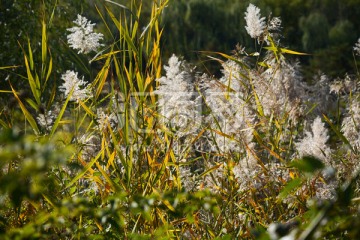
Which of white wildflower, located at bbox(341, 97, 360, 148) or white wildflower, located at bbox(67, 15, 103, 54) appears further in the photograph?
white wildflower, located at bbox(341, 97, 360, 148)

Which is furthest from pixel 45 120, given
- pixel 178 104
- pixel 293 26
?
pixel 293 26

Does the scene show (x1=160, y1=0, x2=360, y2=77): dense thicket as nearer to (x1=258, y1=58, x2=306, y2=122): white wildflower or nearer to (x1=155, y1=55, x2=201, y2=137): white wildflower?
(x1=258, y1=58, x2=306, y2=122): white wildflower

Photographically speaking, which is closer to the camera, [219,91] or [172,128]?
[172,128]

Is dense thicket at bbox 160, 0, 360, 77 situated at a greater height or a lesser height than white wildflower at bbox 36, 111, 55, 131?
lesser

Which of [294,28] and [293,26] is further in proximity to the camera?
[293,26]

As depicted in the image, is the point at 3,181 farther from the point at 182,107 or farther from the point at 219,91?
the point at 219,91

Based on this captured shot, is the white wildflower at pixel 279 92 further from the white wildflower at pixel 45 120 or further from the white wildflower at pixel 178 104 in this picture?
the white wildflower at pixel 45 120

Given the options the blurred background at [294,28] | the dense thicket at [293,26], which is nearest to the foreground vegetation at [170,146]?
the blurred background at [294,28]

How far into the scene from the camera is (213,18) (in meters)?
31.5

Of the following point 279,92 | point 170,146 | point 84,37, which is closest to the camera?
point 170,146

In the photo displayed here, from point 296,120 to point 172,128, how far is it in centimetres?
65

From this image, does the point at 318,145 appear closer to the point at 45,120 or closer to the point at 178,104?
the point at 178,104

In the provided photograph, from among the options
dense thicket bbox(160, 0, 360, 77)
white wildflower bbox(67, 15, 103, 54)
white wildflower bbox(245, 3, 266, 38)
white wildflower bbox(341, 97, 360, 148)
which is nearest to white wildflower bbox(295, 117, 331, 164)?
white wildflower bbox(341, 97, 360, 148)

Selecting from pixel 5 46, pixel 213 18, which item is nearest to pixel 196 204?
pixel 5 46
